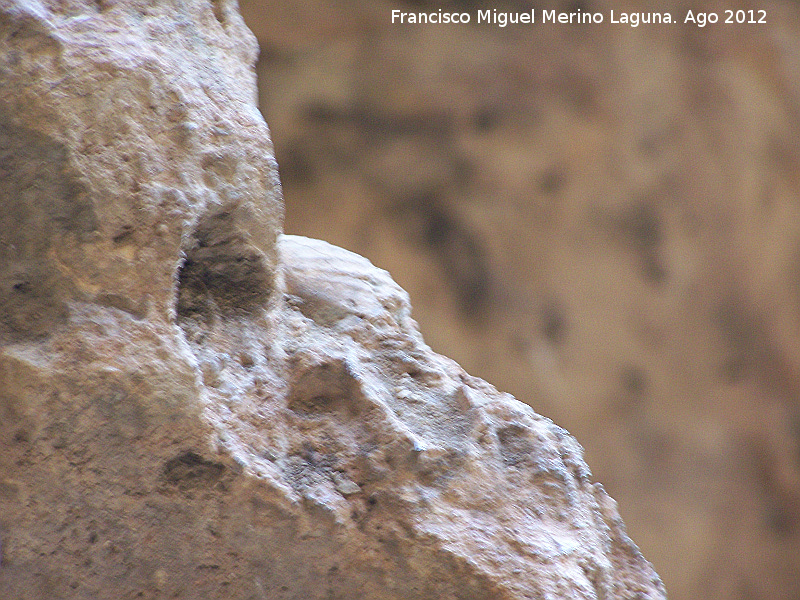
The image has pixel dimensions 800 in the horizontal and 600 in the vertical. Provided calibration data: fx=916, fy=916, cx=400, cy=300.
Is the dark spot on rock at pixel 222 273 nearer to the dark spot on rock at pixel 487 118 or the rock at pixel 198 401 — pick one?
the rock at pixel 198 401

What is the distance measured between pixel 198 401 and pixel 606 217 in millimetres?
1305

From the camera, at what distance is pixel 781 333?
177cm

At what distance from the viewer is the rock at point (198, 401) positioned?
0.47m

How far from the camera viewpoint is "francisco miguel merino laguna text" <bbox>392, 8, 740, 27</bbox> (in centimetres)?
160

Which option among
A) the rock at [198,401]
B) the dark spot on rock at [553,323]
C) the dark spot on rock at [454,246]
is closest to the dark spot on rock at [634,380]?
the dark spot on rock at [553,323]

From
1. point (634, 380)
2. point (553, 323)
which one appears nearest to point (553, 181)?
point (553, 323)

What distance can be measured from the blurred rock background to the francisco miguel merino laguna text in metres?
0.01

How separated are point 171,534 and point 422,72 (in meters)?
1.25

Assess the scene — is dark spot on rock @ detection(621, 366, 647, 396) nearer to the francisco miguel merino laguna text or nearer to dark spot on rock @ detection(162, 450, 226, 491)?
the francisco miguel merino laguna text

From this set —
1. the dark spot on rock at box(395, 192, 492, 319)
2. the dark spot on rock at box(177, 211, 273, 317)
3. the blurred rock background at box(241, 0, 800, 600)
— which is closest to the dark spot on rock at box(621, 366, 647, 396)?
the blurred rock background at box(241, 0, 800, 600)

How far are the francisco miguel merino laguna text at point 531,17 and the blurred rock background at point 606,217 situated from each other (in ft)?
0.04

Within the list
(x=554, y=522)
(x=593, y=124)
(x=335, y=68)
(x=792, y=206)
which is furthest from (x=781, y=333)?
(x=554, y=522)

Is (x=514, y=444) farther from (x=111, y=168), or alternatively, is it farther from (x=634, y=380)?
(x=634, y=380)

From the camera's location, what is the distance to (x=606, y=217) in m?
1.68
